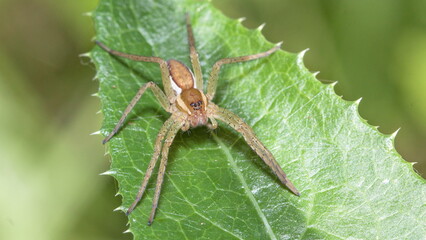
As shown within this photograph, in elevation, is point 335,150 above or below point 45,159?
below

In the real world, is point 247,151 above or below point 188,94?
below

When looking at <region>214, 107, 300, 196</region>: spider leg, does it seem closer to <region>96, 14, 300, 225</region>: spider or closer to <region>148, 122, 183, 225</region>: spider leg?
<region>96, 14, 300, 225</region>: spider

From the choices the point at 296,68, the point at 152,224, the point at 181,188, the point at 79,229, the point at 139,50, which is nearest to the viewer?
the point at 152,224

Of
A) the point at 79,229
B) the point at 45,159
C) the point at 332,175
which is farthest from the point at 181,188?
the point at 45,159

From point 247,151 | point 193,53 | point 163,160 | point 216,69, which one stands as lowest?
point 247,151

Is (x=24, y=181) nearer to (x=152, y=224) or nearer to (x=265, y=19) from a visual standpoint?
(x=152, y=224)

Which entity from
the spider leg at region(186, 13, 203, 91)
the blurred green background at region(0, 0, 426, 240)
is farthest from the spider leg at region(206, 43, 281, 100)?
the blurred green background at region(0, 0, 426, 240)

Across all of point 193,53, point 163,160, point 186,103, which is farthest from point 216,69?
point 163,160

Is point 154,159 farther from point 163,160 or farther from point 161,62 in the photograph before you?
point 161,62
